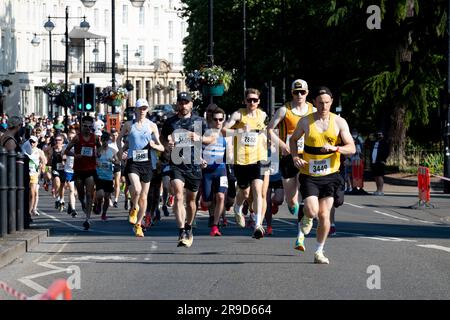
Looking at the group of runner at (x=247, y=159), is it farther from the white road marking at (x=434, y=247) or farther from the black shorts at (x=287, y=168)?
the white road marking at (x=434, y=247)

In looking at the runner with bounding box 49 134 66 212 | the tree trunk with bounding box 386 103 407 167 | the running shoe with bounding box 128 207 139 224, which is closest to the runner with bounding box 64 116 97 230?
the running shoe with bounding box 128 207 139 224

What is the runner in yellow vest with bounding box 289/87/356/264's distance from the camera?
14797 mm

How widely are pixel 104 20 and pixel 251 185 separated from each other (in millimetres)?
111973

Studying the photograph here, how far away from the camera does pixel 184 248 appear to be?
17.2 m

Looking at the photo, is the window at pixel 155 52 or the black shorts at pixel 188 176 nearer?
the black shorts at pixel 188 176

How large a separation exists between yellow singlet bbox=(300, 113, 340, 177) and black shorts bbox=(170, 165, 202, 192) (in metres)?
2.78

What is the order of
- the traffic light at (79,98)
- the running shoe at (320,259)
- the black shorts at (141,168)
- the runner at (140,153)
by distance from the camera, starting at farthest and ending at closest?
the traffic light at (79,98) → the black shorts at (141,168) → the runner at (140,153) → the running shoe at (320,259)

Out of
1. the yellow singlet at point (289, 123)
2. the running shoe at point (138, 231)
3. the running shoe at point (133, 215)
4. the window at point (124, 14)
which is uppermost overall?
the window at point (124, 14)

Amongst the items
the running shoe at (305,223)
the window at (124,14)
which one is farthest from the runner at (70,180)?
the window at (124,14)

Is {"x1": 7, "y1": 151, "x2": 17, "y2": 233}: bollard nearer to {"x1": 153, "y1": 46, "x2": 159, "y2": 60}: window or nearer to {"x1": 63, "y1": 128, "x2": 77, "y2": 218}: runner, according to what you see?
{"x1": 63, "y1": 128, "x2": 77, "y2": 218}: runner

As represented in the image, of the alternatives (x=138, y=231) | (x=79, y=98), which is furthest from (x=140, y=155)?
(x=79, y=98)

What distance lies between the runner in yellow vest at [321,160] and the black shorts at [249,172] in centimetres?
317

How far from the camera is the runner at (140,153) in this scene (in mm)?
19797
